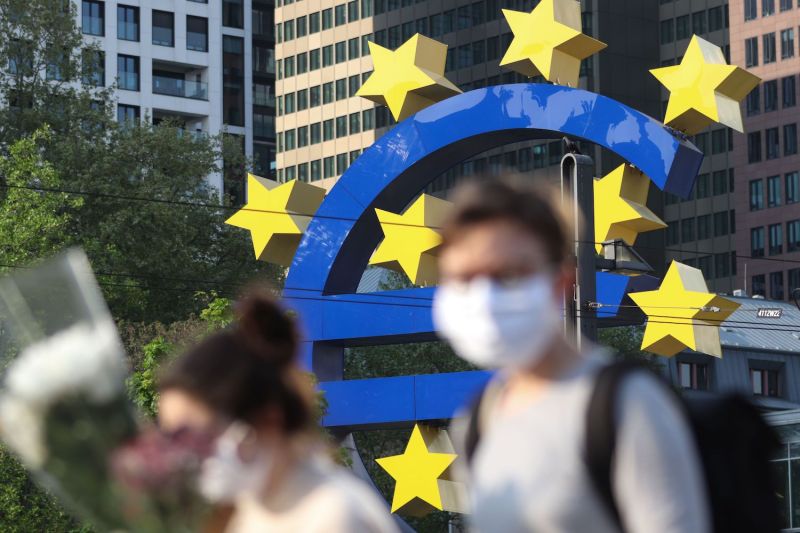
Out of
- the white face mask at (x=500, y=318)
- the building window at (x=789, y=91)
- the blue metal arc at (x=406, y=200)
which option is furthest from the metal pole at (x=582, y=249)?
the building window at (x=789, y=91)

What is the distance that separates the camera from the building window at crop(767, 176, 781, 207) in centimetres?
10012

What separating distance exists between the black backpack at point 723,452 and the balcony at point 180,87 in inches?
3795

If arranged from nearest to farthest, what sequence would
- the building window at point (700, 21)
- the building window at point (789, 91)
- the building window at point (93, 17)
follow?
the building window at point (93, 17)
the building window at point (789, 91)
the building window at point (700, 21)

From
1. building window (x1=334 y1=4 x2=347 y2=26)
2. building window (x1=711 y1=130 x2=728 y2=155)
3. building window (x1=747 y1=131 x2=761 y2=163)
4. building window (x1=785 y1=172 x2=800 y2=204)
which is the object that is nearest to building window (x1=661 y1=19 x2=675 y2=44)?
building window (x1=711 y1=130 x2=728 y2=155)

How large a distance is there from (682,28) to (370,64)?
18409 millimetres

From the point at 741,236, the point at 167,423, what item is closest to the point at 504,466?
the point at 167,423

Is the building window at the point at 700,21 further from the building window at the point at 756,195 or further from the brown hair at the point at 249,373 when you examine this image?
the brown hair at the point at 249,373

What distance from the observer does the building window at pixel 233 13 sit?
104 meters

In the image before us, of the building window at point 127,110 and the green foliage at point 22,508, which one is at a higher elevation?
the building window at point 127,110

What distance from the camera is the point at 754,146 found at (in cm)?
10106

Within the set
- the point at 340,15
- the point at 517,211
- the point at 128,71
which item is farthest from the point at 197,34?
the point at 517,211

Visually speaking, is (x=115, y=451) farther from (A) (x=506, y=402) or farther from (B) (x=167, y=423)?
(A) (x=506, y=402)

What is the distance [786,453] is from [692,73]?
25508mm

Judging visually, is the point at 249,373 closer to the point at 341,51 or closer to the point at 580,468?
the point at 580,468
